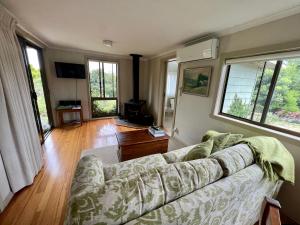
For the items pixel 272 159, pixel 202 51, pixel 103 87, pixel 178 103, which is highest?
pixel 202 51

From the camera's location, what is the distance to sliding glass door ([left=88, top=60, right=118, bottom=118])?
417 cm

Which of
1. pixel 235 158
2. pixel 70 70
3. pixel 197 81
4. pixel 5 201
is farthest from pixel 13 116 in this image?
pixel 197 81

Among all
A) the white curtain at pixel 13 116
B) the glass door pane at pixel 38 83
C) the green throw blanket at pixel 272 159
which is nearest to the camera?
the green throw blanket at pixel 272 159

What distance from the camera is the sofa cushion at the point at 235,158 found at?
3.17ft

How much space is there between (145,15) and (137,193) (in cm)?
186

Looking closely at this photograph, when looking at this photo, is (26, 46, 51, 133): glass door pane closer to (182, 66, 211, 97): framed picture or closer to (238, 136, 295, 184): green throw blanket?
(182, 66, 211, 97): framed picture

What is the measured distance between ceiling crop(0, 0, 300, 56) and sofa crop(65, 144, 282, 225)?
1.45m

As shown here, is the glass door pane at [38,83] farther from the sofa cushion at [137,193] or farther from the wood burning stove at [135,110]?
the sofa cushion at [137,193]

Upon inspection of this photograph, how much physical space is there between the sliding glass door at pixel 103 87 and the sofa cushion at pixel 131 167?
3394 mm

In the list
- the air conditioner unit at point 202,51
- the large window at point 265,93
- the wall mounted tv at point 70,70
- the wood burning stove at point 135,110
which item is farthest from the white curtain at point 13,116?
the large window at point 265,93

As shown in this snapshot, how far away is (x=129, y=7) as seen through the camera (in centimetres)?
148

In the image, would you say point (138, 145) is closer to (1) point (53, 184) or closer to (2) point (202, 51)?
(1) point (53, 184)

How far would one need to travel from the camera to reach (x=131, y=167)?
1395 millimetres

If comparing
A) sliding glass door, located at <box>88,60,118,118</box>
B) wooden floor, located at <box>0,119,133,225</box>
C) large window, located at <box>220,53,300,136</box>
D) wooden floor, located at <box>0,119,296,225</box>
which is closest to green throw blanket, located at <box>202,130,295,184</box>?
large window, located at <box>220,53,300,136</box>
